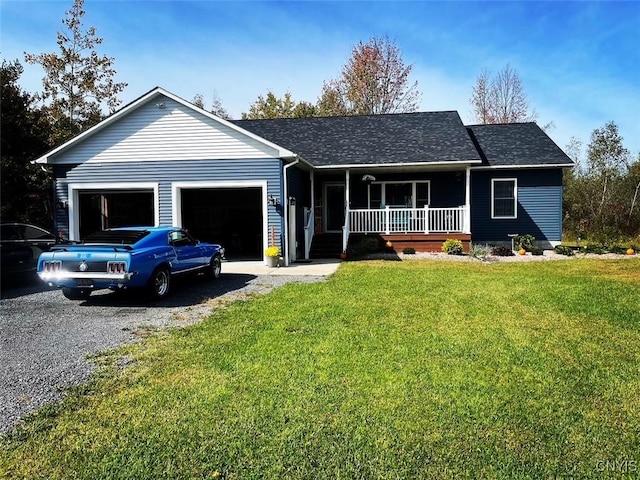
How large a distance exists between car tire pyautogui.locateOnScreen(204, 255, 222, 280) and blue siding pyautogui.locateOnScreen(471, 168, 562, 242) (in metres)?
11.4

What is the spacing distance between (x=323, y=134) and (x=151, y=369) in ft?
53.6

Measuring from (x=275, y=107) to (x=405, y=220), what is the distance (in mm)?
26359

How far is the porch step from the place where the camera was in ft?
53.7

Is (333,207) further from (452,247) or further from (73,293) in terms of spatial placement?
(73,293)

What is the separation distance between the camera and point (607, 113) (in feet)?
78.8

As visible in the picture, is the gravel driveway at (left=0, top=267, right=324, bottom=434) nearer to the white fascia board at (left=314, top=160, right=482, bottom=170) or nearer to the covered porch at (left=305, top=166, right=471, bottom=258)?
the covered porch at (left=305, top=166, right=471, bottom=258)

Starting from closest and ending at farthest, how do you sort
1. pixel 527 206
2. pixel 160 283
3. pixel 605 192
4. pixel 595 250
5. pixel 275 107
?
pixel 160 283 < pixel 595 250 < pixel 527 206 < pixel 605 192 < pixel 275 107

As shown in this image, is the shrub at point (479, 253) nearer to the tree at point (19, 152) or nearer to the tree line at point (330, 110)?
the tree line at point (330, 110)

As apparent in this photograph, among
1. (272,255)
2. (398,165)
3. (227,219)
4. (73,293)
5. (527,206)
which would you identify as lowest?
(73,293)

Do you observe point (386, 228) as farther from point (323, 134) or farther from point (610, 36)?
point (610, 36)

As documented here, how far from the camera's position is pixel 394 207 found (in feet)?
60.2

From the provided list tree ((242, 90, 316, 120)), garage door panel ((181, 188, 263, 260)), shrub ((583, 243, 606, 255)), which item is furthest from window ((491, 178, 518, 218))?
tree ((242, 90, 316, 120))

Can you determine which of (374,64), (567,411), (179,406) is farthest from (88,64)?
(567,411)

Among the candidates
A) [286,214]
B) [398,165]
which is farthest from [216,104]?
[286,214]
